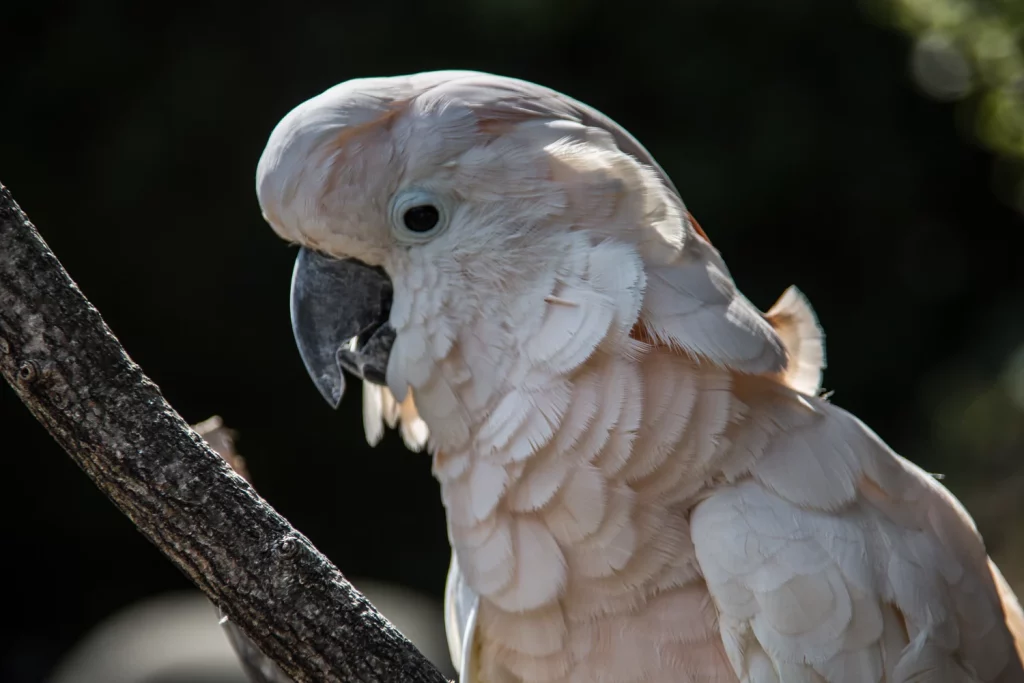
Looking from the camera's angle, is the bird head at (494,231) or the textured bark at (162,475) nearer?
the textured bark at (162,475)

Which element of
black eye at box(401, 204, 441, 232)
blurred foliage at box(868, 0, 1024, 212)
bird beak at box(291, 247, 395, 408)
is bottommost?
blurred foliage at box(868, 0, 1024, 212)

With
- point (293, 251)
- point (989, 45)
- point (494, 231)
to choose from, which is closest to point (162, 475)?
point (494, 231)

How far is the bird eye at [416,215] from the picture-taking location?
56.5 inches

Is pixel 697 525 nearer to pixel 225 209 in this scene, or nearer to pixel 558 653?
pixel 558 653

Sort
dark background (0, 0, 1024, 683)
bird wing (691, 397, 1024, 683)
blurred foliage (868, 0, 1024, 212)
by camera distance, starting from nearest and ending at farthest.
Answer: bird wing (691, 397, 1024, 683) → blurred foliage (868, 0, 1024, 212) → dark background (0, 0, 1024, 683)

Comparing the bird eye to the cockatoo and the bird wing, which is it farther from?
the bird wing

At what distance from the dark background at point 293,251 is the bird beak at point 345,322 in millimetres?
2861

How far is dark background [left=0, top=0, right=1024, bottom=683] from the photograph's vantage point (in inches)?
165

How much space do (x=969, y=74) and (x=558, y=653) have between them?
76.3 inches

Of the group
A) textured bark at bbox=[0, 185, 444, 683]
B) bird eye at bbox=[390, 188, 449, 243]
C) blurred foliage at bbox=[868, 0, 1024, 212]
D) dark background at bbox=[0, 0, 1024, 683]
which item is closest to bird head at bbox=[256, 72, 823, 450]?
bird eye at bbox=[390, 188, 449, 243]

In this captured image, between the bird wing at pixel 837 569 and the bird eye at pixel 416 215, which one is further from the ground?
the bird eye at pixel 416 215

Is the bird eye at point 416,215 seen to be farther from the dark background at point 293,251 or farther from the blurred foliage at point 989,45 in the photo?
the dark background at point 293,251

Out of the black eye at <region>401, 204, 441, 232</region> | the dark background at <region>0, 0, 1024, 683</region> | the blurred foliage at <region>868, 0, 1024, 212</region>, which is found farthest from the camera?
the dark background at <region>0, 0, 1024, 683</region>

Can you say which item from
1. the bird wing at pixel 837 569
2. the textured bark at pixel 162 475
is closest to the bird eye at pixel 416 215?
the textured bark at pixel 162 475
